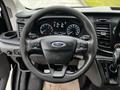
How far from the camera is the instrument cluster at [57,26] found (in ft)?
7.09

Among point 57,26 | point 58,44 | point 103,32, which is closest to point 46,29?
point 57,26

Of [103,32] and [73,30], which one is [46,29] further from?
[103,32]

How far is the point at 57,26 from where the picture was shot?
7.25 ft

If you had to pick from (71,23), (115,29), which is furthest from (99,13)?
(71,23)

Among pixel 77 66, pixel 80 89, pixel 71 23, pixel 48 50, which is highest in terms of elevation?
pixel 71 23

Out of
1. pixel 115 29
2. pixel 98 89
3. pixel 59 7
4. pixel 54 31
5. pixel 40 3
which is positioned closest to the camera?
pixel 59 7

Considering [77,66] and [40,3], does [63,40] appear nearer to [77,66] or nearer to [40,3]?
[77,66]

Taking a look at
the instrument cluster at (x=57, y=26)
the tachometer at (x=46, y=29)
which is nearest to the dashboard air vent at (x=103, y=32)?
the instrument cluster at (x=57, y=26)

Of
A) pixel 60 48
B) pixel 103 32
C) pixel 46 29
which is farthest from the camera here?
pixel 103 32

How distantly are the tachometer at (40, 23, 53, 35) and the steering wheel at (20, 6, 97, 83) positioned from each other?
107 millimetres

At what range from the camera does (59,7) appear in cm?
193

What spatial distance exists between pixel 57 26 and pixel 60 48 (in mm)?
254

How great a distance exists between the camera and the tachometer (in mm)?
2168

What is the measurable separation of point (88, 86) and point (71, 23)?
0.80 metres
